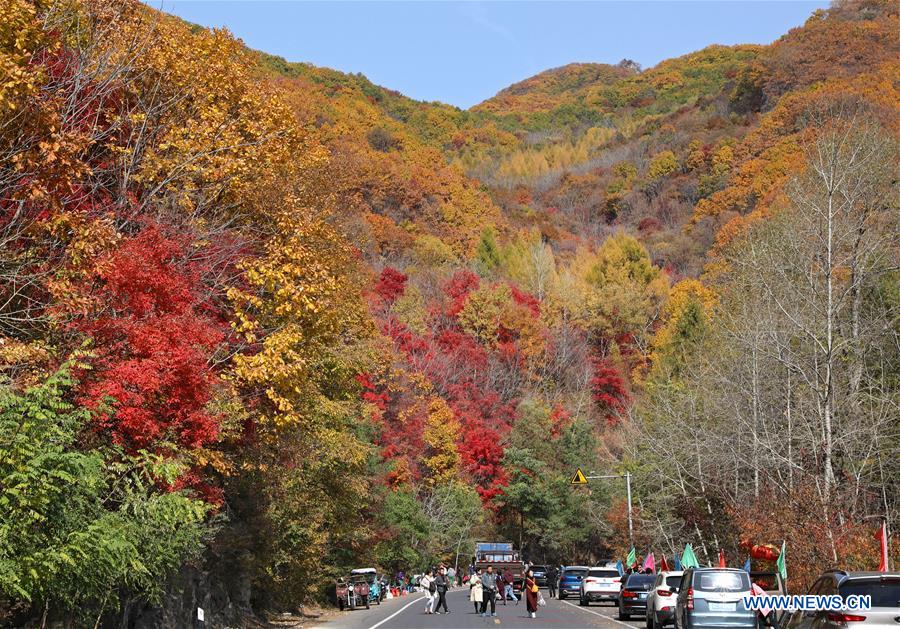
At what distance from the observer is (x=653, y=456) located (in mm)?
51812

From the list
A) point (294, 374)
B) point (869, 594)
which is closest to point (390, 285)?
point (294, 374)

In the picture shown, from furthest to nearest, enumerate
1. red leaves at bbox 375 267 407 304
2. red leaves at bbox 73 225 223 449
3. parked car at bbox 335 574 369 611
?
1. red leaves at bbox 375 267 407 304
2. parked car at bbox 335 574 369 611
3. red leaves at bbox 73 225 223 449

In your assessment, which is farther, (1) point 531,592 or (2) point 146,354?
(1) point 531,592

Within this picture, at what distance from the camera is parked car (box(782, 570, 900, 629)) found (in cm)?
1348

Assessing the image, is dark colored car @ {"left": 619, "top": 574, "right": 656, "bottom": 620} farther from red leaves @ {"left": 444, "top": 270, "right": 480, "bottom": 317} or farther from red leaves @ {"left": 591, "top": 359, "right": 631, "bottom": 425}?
red leaves @ {"left": 591, "top": 359, "right": 631, "bottom": 425}

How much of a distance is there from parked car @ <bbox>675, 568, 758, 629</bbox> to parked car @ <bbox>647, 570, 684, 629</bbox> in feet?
13.2

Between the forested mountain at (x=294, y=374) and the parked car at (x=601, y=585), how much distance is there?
4387mm

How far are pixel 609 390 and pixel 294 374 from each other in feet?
235

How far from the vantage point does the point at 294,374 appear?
2158 cm

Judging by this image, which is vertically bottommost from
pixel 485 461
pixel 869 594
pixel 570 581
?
pixel 570 581

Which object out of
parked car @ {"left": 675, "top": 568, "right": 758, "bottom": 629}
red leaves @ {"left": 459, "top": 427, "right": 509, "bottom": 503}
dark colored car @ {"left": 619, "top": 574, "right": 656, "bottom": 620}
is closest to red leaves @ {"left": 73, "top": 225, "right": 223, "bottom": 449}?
parked car @ {"left": 675, "top": 568, "right": 758, "bottom": 629}

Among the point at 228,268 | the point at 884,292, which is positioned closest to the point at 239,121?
the point at 228,268

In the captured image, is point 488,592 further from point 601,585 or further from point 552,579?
point 552,579

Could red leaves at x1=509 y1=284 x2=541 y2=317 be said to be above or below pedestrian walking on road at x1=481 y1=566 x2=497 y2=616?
above
